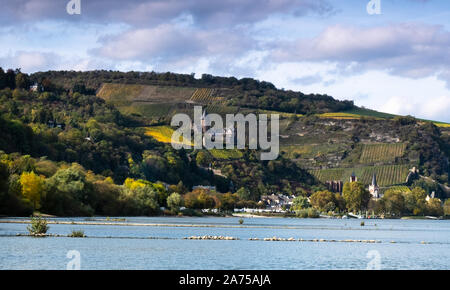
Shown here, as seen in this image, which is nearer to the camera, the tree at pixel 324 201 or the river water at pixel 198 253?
the river water at pixel 198 253

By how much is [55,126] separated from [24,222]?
415 feet

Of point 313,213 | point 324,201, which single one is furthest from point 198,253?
point 324,201

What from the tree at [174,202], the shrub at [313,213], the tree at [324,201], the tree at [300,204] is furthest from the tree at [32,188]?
the tree at [324,201]

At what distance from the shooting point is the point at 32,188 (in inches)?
3578

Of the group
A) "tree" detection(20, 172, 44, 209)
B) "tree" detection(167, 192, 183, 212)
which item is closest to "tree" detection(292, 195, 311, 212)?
"tree" detection(167, 192, 183, 212)

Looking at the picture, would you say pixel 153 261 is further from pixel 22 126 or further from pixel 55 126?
pixel 55 126

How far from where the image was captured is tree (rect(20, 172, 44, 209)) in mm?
90125

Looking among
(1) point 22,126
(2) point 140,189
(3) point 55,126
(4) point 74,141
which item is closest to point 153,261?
(2) point 140,189

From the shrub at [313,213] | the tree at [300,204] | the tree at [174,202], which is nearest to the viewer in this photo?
the tree at [174,202]

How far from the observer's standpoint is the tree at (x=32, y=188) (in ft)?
296

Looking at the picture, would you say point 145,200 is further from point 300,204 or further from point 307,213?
point 300,204

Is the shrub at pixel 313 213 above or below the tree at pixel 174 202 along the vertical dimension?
below

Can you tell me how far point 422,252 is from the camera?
2356 inches

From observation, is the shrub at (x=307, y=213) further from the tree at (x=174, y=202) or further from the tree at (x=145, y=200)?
the tree at (x=145, y=200)
